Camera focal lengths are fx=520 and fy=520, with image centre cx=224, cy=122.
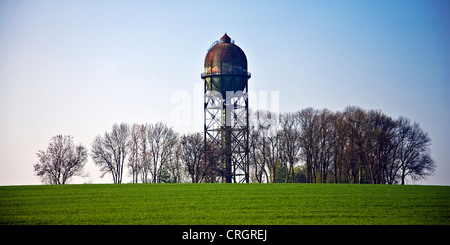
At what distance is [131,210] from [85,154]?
3898 cm

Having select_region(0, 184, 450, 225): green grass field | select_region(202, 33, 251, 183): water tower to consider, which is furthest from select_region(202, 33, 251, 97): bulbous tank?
select_region(0, 184, 450, 225): green grass field

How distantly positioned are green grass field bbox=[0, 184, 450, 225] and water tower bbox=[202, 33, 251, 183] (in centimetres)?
2381

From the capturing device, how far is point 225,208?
68.8ft

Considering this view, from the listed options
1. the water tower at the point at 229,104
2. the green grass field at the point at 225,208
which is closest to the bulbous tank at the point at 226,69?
the water tower at the point at 229,104

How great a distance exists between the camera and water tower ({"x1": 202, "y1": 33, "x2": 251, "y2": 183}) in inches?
2034

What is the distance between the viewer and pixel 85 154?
57656mm

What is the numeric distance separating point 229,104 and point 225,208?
103 feet

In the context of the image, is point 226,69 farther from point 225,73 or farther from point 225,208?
point 225,208

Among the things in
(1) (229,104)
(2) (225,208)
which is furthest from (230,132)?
(2) (225,208)

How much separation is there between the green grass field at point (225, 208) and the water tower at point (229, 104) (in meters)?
23.8

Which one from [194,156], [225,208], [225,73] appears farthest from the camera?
[194,156]

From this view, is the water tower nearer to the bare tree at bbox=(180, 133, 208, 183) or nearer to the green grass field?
the bare tree at bbox=(180, 133, 208, 183)

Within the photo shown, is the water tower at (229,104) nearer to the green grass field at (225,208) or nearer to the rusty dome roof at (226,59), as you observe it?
the rusty dome roof at (226,59)
